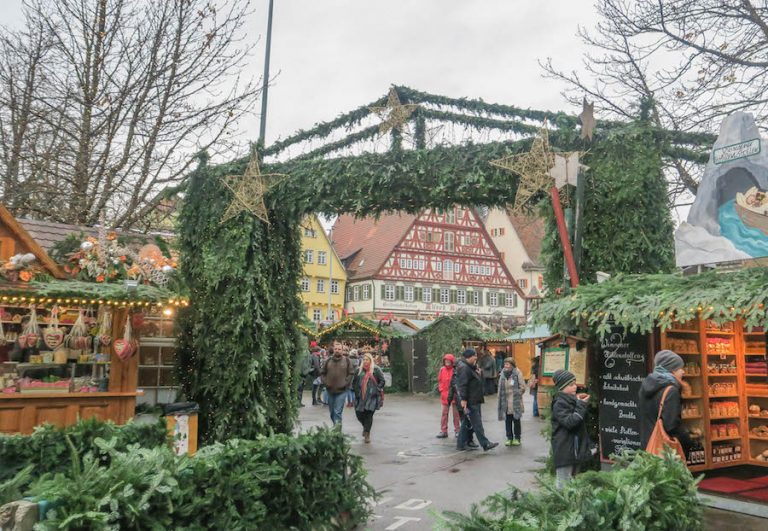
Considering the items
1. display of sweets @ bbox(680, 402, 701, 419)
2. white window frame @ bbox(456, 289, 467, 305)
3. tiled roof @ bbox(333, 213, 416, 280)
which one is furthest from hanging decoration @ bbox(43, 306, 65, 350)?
white window frame @ bbox(456, 289, 467, 305)

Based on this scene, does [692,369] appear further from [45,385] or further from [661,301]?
[45,385]

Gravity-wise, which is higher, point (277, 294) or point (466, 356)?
point (277, 294)

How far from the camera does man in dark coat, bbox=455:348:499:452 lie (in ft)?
38.2

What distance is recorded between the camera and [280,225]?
11250 mm

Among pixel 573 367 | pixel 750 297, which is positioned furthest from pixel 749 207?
pixel 573 367

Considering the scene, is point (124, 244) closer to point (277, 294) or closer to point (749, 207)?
point (277, 294)

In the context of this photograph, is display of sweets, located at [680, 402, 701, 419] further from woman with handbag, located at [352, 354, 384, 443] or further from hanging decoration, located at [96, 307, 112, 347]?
hanging decoration, located at [96, 307, 112, 347]

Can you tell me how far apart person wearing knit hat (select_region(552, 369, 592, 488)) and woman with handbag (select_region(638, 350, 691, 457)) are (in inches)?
22.7

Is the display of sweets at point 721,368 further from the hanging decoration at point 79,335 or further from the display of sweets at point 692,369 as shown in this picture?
the hanging decoration at point 79,335

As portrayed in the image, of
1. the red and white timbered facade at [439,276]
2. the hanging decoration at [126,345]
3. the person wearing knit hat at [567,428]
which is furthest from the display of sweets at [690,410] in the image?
the red and white timbered facade at [439,276]

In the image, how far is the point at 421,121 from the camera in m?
9.66

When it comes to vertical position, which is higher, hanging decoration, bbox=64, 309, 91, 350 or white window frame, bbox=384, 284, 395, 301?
white window frame, bbox=384, 284, 395, 301

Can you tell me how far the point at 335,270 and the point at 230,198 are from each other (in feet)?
128

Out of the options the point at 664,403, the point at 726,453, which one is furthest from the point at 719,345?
the point at 664,403
